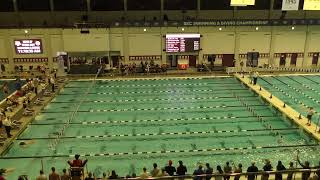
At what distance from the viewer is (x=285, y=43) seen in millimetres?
31531

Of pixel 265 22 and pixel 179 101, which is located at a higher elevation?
pixel 265 22

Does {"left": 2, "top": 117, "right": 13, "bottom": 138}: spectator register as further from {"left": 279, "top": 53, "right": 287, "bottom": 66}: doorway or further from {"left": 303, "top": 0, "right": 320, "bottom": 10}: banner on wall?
{"left": 279, "top": 53, "right": 287, "bottom": 66}: doorway

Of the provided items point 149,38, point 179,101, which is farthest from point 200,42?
point 179,101

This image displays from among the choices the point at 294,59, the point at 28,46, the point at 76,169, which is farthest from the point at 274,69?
the point at 76,169

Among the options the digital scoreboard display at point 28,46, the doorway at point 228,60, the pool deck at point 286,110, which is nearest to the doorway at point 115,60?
the digital scoreboard display at point 28,46

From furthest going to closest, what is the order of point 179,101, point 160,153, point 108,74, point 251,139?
point 108,74, point 179,101, point 251,139, point 160,153

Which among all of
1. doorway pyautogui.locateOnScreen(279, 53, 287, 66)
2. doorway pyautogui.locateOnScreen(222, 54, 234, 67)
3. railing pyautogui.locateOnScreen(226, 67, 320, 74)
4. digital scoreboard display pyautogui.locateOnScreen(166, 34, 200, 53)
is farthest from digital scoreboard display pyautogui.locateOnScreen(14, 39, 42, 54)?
doorway pyautogui.locateOnScreen(279, 53, 287, 66)

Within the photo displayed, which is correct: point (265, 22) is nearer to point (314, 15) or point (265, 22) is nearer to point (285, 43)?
point (285, 43)

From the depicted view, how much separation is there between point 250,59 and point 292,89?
24.5 feet

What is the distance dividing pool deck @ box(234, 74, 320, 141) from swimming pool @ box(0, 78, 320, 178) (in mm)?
362

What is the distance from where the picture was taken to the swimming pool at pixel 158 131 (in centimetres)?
1486

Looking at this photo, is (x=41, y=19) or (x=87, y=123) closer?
Answer: (x=87, y=123)

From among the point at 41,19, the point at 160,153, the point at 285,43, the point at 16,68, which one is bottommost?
the point at 160,153

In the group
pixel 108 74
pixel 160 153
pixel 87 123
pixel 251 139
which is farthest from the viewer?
pixel 108 74
